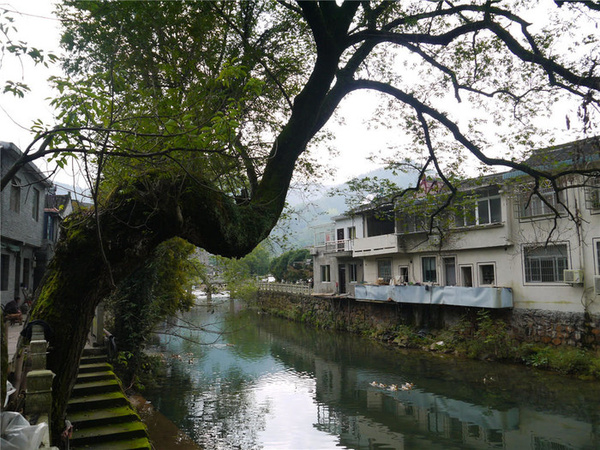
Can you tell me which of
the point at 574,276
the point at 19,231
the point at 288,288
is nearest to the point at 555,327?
the point at 574,276

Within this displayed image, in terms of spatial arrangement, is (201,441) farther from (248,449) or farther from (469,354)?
(469,354)

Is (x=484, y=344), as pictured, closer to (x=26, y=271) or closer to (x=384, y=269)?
(x=384, y=269)

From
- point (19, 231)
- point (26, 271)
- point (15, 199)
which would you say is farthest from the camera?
point (26, 271)

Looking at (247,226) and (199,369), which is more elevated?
(247,226)

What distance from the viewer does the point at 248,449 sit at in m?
8.43

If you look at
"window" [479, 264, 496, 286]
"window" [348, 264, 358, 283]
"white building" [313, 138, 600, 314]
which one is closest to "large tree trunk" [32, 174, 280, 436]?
"white building" [313, 138, 600, 314]

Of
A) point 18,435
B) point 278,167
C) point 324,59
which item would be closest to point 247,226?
point 278,167

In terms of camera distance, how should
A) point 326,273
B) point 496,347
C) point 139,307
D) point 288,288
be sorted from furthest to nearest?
point 288,288 < point 326,273 < point 496,347 < point 139,307

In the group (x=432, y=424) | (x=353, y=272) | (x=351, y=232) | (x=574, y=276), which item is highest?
(x=351, y=232)

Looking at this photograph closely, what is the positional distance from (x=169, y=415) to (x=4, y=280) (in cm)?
762

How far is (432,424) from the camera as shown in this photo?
9828mm

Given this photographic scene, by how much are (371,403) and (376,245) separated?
12075 mm

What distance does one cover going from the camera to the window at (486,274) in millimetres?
17531

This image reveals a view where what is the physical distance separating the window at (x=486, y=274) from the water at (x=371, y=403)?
375 cm
